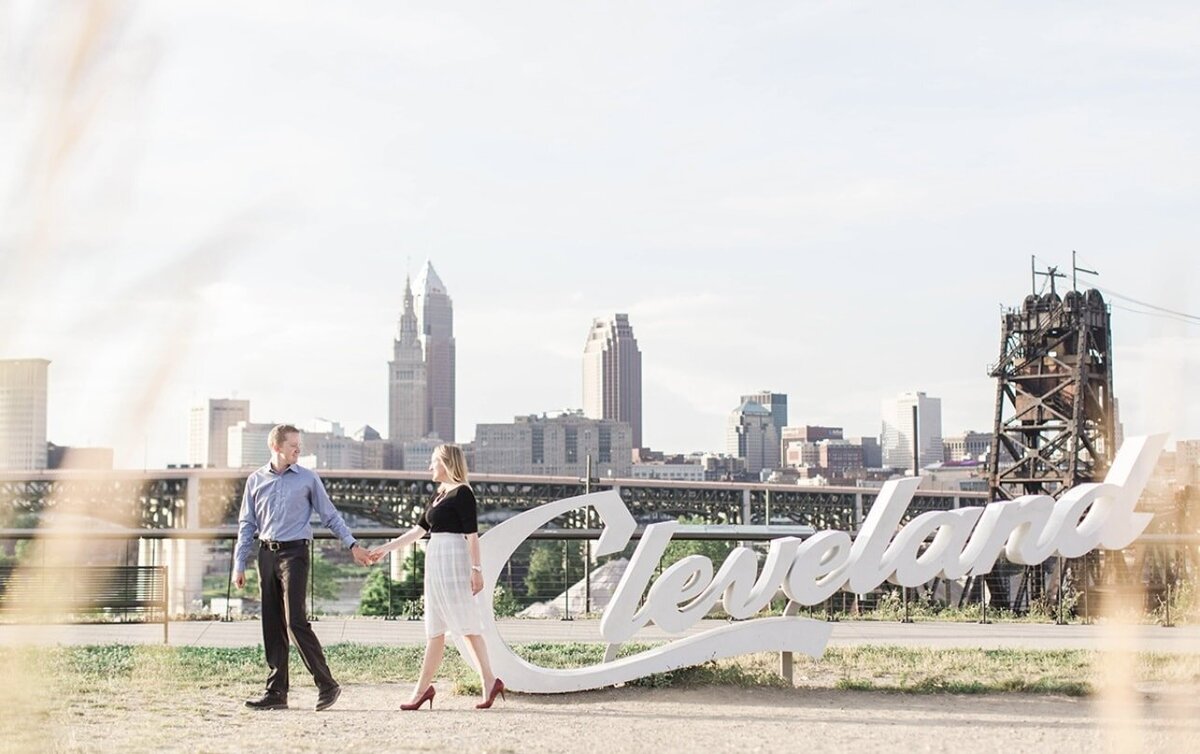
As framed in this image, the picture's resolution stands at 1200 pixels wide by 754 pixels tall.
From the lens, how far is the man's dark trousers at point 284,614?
786 centimetres

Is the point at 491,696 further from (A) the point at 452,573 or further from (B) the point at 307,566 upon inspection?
(B) the point at 307,566

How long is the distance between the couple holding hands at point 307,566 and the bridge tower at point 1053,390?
4007cm

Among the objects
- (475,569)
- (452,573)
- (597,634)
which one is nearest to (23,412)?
(452,573)

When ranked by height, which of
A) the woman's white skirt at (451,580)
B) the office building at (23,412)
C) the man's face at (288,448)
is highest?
the man's face at (288,448)

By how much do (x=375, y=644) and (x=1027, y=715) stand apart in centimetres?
596

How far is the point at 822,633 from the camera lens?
935 cm

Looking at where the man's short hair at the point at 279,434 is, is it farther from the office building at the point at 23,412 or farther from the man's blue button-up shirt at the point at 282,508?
the office building at the point at 23,412

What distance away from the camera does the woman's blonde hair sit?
7988mm

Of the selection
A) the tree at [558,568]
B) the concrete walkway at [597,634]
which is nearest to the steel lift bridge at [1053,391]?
the tree at [558,568]

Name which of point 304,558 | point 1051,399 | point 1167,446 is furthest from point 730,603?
point 1051,399

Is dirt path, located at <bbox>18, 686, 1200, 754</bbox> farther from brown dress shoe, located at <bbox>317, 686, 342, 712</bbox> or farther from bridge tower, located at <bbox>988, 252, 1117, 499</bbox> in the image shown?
bridge tower, located at <bbox>988, 252, 1117, 499</bbox>

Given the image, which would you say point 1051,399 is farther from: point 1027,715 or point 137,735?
point 137,735

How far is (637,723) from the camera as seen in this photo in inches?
302

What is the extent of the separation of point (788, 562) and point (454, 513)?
8.47ft
